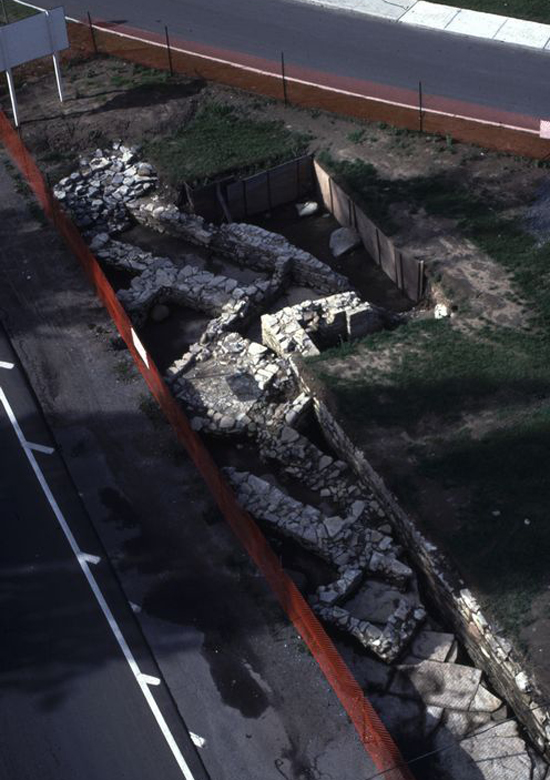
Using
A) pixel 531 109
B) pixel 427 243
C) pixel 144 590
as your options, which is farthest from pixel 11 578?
pixel 531 109

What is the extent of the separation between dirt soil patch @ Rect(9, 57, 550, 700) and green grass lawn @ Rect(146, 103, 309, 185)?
0.20 m

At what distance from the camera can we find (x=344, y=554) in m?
23.8

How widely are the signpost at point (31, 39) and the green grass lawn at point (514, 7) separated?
14.6 metres

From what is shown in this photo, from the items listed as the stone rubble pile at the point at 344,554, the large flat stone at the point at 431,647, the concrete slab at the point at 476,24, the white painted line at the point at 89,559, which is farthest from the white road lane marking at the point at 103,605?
the concrete slab at the point at 476,24

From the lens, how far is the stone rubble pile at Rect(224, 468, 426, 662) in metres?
22.5

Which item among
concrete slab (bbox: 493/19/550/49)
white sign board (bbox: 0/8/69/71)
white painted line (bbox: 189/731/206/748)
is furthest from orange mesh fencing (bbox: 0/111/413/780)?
concrete slab (bbox: 493/19/550/49)

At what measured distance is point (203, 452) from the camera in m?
24.9

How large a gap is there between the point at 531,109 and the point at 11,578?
22241mm

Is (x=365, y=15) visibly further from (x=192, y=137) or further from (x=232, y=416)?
(x=232, y=416)

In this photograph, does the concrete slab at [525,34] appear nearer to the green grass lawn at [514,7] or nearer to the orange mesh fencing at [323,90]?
the green grass lawn at [514,7]

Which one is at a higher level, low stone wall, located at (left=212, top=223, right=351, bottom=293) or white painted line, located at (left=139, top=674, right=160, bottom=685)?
low stone wall, located at (left=212, top=223, right=351, bottom=293)

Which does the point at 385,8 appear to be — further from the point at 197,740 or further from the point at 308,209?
the point at 197,740

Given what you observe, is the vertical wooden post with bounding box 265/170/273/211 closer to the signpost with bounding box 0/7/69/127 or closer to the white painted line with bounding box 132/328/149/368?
the signpost with bounding box 0/7/69/127

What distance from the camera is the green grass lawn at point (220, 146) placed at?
34562 millimetres
